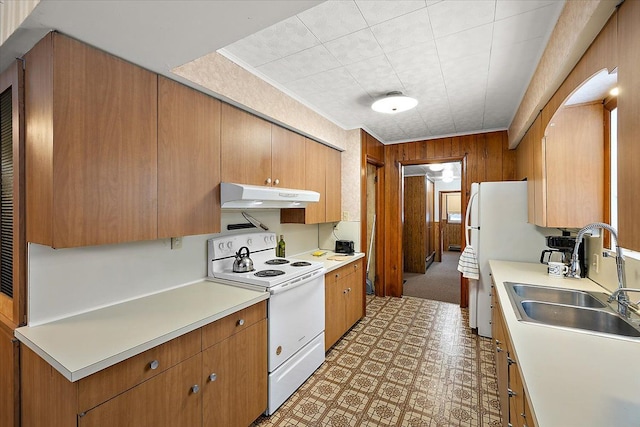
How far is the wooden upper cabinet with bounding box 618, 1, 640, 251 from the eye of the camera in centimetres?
87

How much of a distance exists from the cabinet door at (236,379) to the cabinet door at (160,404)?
0.20 feet

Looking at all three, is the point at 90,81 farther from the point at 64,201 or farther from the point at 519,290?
the point at 519,290

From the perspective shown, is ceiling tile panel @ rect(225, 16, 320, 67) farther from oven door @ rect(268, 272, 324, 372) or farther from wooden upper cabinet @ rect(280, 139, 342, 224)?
oven door @ rect(268, 272, 324, 372)

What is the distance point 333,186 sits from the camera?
339 cm

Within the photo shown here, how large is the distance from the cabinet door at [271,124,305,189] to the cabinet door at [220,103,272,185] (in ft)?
0.27

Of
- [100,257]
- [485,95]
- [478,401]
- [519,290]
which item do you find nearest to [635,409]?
[519,290]

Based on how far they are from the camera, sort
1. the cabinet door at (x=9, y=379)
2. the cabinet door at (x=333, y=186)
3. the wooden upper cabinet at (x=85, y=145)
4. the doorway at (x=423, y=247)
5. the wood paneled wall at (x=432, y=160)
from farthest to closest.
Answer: the doorway at (x=423, y=247), the wood paneled wall at (x=432, y=160), the cabinet door at (x=333, y=186), the cabinet door at (x=9, y=379), the wooden upper cabinet at (x=85, y=145)

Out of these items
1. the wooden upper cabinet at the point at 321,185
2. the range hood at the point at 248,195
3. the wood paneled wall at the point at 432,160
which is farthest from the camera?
the wood paneled wall at the point at 432,160

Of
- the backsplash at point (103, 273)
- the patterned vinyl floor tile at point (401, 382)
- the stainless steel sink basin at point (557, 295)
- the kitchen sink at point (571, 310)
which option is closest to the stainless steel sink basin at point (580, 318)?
the kitchen sink at point (571, 310)

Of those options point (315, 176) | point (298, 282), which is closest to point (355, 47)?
point (315, 176)

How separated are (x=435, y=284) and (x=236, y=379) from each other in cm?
439

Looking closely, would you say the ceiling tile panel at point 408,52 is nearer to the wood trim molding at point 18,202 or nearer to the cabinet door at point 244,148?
the cabinet door at point 244,148

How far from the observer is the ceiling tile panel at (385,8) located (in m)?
1.44

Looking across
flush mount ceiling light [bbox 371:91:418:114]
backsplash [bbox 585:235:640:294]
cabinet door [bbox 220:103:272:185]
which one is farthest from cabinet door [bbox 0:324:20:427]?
backsplash [bbox 585:235:640:294]
